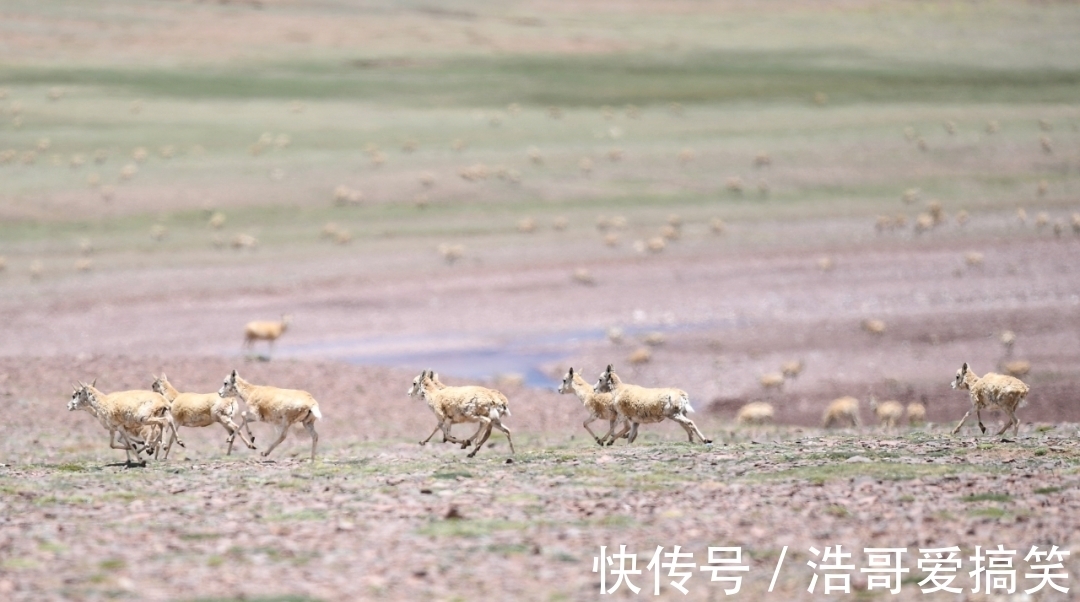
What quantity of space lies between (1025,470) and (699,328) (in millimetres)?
22239

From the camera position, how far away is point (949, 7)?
98188 millimetres

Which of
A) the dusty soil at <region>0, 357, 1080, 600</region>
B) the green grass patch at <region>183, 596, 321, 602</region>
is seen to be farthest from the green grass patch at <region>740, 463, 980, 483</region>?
the green grass patch at <region>183, 596, 321, 602</region>

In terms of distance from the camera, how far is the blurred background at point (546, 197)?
3553cm

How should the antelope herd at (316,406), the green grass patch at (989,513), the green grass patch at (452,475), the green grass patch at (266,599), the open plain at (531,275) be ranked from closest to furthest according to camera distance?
the green grass patch at (266,599) < the open plain at (531,275) < the green grass patch at (989,513) < the green grass patch at (452,475) < the antelope herd at (316,406)

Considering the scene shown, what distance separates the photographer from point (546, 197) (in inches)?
2088

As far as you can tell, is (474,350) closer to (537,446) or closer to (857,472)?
(537,446)

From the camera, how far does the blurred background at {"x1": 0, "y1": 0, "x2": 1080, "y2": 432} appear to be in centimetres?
3553

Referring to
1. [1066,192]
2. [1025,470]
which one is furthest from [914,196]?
[1025,470]

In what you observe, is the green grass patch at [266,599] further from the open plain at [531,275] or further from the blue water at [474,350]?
the blue water at [474,350]

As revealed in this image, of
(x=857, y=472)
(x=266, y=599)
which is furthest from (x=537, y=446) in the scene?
(x=266, y=599)

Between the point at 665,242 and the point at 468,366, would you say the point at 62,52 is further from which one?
the point at 468,366

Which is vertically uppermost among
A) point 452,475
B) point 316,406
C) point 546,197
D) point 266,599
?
point 546,197

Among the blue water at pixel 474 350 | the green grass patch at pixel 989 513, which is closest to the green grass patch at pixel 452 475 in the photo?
the green grass patch at pixel 989 513

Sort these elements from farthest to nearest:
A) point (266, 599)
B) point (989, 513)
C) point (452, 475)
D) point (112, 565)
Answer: point (452, 475), point (989, 513), point (112, 565), point (266, 599)
